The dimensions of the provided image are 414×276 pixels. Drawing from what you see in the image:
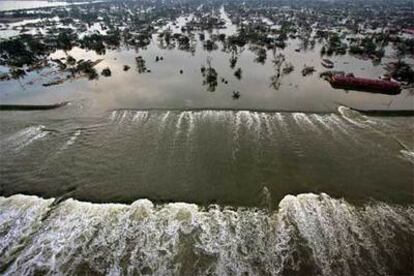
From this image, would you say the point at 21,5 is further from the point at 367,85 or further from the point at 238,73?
the point at 367,85

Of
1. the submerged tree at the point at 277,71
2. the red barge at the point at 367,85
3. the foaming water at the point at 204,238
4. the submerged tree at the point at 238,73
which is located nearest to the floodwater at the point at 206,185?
the foaming water at the point at 204,238

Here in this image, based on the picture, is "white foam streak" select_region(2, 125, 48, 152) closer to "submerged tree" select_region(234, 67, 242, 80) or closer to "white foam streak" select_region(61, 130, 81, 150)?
"white foam streak" select_region(61, 130, 81, 150)

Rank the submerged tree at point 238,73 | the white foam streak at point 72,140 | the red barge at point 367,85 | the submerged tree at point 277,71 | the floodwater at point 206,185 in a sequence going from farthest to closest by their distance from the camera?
the submerged tree at point 238,73 < the submerged tree at point 277,71 < the red barge at point 367,85 < the white foam streak at point 72,140 < the floodwater at point 206,185

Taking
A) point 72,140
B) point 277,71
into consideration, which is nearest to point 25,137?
point 72,140

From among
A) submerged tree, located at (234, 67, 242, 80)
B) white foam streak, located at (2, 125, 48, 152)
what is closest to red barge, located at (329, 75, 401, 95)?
submerged tree, located at (234, 67, 242, 80)

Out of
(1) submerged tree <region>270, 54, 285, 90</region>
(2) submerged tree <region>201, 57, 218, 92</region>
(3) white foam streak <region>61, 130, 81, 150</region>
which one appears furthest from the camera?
(1) submerged tree <region>270, 54, 285, 90</region>

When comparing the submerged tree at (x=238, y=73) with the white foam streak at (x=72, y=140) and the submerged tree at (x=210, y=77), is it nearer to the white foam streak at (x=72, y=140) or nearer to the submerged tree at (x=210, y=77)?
the submerged tree at (x=210, y=77)
